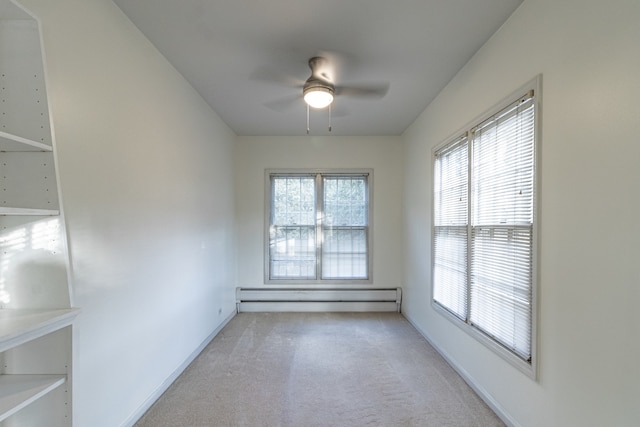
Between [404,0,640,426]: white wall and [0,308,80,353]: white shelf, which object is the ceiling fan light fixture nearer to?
[404,0,640,426]: white wall

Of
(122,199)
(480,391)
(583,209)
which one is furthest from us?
(480,391)

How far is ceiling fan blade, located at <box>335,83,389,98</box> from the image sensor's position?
3.10 meters

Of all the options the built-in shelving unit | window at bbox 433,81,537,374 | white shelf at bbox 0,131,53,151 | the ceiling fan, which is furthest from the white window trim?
white shelf at bbox 0,131,53,151

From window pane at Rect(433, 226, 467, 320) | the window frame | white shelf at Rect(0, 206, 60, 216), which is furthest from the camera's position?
window pane at Rect(433, 226, 467, 320)

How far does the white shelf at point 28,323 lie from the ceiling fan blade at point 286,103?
2744 mm

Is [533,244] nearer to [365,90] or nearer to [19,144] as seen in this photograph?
[365,90]

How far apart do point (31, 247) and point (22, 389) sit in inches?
23.3

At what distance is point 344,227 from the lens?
4926 millimetres

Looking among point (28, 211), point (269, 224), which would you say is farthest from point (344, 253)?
point (28, 211)

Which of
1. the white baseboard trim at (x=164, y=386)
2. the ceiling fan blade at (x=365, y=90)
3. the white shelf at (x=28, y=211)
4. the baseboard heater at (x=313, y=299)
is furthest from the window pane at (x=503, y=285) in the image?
the white baseboard trim at (x=164, y=386)

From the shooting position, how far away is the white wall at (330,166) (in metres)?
4.85

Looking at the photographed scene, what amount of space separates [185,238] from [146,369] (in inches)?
45.9

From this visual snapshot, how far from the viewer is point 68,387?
4.45ft

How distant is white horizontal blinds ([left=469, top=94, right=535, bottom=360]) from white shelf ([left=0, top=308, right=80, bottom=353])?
249 centimetres
